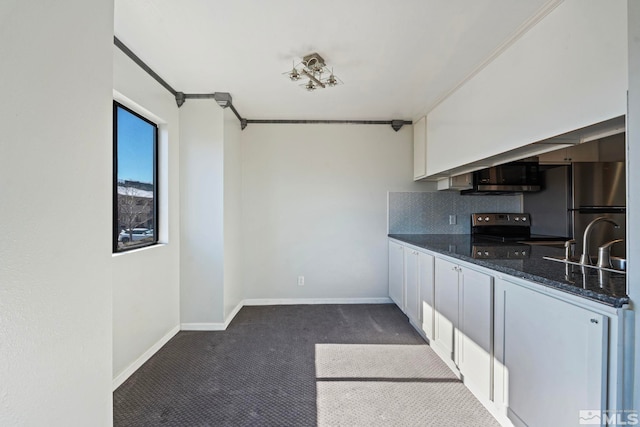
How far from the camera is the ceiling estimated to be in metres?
1.75

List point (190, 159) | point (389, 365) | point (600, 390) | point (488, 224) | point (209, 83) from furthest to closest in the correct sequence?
point (488, 224) → point (190, 159) → point (209, 83) → point (389, 365) → point (600, 390)

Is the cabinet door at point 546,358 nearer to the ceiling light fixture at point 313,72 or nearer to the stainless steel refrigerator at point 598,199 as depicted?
the ceiling light fixture at point 313,72

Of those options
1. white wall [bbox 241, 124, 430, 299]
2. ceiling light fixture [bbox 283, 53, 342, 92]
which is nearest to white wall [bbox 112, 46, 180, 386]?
white wall [bbox 241, 124, 430, 299]

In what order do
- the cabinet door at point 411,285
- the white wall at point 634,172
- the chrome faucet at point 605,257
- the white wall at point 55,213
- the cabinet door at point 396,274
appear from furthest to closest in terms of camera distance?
the cabinet door at point 396,274 → the cabinet door at point 411,285 → the chrome faucet at point 605,257 → the white wall at point 634,172 → the white wall at point 55,213

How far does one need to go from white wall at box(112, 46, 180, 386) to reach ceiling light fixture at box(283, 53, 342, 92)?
1.20m

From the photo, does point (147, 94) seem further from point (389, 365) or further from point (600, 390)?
point (600, 390)

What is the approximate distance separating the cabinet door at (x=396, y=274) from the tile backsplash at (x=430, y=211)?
359 millimetres

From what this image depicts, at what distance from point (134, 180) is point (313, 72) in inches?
68.6

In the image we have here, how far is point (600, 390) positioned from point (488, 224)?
2930 mm

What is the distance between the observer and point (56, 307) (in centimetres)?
86

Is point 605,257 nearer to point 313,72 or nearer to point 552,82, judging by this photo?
point 552,82

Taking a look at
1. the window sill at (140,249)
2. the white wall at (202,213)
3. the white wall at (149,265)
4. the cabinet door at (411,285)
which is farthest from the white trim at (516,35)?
the window sill at (140,249)

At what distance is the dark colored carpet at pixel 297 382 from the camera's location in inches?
71.1

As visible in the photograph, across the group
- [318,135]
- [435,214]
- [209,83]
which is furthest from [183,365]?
[435,214]
